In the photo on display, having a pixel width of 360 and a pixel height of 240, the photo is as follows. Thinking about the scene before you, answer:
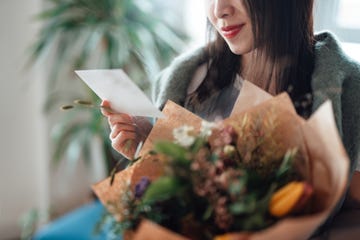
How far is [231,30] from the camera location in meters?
0.78

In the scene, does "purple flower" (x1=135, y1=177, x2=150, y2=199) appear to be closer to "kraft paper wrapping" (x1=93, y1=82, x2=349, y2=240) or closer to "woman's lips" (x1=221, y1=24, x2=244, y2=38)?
"kraft paper wrapping" (x1=93, y1=82, x2=349, y2=240)

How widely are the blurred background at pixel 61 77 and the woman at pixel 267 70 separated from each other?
2.46ft

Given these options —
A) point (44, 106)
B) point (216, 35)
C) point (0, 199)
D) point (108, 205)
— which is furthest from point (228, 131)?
point (0, 199)

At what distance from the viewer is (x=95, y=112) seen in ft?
5.74

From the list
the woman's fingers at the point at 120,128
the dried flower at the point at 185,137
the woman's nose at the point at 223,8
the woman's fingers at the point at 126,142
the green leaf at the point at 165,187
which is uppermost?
the woman's nose at the point at 223,8

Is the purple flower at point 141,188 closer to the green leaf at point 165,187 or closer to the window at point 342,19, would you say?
the green leaf at point 165,187

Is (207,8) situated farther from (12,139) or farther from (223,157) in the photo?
(12,139)

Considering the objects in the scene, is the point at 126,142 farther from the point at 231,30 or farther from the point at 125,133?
the point at 231,30

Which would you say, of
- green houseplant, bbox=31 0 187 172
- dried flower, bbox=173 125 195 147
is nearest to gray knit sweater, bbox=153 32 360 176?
dried flower, bbox=173 125 195 147

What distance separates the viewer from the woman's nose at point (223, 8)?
2.47ft

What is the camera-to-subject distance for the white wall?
5.98ft

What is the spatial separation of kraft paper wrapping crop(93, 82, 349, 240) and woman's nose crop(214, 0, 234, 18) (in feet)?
0.58

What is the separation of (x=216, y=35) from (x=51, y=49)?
1.09 m

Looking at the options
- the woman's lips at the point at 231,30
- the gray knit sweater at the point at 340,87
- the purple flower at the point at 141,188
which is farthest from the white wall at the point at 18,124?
the purple flower at the point at 141,188
